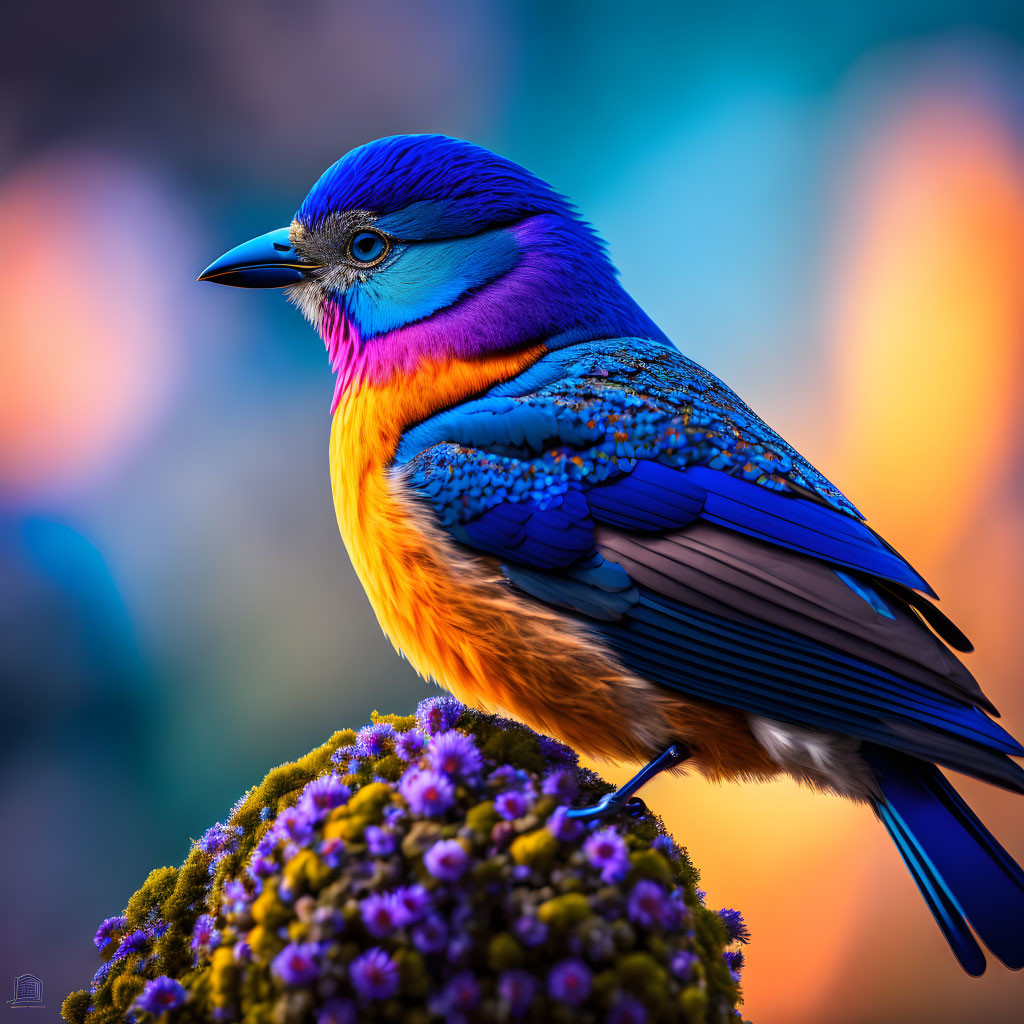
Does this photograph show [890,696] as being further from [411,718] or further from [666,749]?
[411,718]

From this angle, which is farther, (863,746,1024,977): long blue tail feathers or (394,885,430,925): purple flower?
(863,746,1024,977): long blue tail feathers

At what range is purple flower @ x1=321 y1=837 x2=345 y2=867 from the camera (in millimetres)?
1562

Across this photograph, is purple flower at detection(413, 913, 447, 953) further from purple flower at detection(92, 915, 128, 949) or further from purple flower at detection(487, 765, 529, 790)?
purple flower at detection(92, 915, 128, 949)

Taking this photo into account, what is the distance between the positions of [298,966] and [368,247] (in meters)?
2.08

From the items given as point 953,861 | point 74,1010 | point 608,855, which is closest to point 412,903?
point 608,855

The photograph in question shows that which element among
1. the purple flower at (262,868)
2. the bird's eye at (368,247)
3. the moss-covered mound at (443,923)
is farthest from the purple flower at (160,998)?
the bird's eye at (368,247)

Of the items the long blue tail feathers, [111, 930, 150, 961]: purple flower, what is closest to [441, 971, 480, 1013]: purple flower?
[111, 930, 150, 961]: purple flower

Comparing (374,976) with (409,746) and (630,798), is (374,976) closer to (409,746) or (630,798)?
(409,746)

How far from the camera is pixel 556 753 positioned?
2.13 meters

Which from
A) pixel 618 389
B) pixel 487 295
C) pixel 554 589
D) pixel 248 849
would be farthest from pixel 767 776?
pixel 487 295

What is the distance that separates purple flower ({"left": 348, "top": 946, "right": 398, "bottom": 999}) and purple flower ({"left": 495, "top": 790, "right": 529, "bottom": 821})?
34 cm

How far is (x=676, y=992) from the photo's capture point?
152 centimetres

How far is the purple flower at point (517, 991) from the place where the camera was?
1.41 m

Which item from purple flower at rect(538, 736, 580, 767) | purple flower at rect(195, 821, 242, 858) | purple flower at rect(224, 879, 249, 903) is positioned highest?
purple flower at rect(538, 736, 580, 767)
